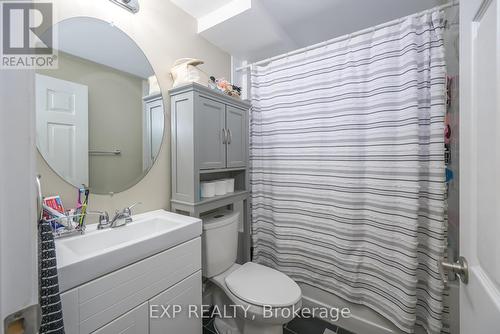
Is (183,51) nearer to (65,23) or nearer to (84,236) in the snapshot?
(65,23)

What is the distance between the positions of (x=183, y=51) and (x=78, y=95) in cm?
80

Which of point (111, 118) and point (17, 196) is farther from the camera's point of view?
point (111, 118)

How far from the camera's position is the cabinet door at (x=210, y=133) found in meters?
1.33

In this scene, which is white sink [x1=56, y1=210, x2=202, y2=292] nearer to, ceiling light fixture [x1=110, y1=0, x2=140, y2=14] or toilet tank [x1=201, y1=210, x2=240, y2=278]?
toilet tank [x1=201, y1=210, x2=240, y2=278]

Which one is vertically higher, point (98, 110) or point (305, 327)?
point (98, 110)

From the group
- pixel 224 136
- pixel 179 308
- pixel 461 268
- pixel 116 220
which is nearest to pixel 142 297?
pixel 179 308

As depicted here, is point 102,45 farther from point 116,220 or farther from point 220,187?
point 220,187

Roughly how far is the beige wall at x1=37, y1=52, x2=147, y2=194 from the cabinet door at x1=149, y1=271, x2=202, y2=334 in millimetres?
640

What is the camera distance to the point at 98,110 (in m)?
1.12

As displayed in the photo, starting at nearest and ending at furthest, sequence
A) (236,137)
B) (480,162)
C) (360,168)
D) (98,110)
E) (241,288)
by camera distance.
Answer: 1. (480,162)
2. (98,110)
3. (241,288)
4. (360,168)
5. (236,137)

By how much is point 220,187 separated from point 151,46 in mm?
1047

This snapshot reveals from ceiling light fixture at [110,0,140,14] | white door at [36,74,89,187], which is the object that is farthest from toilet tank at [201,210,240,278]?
ceiling light fixture at [110,0,140,14]

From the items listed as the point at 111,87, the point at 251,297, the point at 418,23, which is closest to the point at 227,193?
the point at 251,297

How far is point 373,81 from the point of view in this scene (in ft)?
4.42
